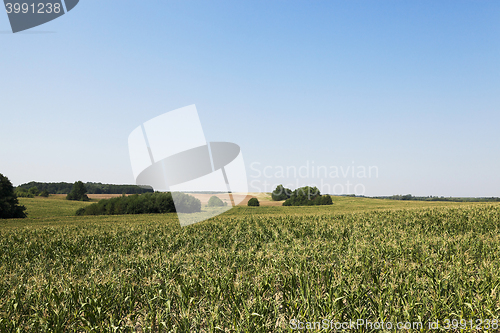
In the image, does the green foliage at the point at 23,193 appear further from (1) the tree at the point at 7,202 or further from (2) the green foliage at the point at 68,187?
(1) the tree at the point at 7,202

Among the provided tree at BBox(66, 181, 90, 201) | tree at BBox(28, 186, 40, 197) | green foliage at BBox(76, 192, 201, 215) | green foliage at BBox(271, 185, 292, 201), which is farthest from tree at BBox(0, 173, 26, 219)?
green foliage at BBox(271, 185, 292, 201)

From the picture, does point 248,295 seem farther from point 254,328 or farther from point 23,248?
point 23,248

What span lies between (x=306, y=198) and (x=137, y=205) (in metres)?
60.1

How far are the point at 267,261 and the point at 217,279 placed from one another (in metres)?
1.69

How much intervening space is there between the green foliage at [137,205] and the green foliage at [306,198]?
40.6 m

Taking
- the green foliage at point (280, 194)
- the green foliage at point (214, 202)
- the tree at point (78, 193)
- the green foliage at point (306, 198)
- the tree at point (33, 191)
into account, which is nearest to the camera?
the green foliage at point (214, 202)

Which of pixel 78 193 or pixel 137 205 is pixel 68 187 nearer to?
pixel 78 193

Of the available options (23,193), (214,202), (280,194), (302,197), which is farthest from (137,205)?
(23,193)

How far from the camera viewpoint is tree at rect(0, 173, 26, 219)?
163 ft

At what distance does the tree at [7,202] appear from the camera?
49.5 metres

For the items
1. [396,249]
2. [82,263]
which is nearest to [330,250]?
[396,249]

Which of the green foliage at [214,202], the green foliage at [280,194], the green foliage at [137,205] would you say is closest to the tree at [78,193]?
the green foliage at [137,205]

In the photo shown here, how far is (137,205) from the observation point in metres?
63.3

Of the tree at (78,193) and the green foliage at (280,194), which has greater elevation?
the tree at (78,193)
